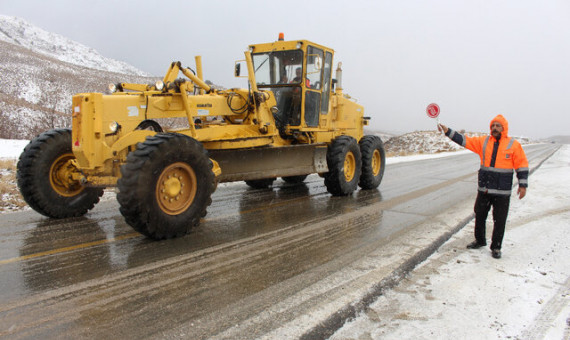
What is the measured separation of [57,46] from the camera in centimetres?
9681

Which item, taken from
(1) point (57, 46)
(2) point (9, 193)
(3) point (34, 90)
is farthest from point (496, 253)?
(1) point (57, 46)

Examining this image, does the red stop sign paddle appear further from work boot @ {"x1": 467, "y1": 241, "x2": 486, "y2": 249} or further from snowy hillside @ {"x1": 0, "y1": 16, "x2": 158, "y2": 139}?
snowy hillside @ {"x1": 0, "y1": 16, "x2": 158, "y2": 139}

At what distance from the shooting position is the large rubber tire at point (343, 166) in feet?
26.1

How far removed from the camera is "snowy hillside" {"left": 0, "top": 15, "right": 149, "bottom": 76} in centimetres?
8862

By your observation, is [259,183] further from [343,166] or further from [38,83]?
[38,83]

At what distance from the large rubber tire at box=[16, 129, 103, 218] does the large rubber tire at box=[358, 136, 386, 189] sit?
216 inches

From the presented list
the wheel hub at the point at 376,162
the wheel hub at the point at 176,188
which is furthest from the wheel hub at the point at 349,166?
the wheel hub at the point at 176,188

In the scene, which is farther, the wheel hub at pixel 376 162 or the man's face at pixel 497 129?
the wheel hub at pixel 376 162

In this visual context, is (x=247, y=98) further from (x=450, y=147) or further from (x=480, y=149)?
(x=450, y=147)

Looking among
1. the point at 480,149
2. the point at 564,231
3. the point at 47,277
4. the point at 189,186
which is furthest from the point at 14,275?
the point at 564,231

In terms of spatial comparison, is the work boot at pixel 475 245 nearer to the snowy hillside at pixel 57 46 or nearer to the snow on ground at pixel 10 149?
the snow on ground at pixel 10 149

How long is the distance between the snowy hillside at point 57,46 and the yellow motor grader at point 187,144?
86.0 meters

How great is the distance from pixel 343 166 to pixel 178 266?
15.5ft

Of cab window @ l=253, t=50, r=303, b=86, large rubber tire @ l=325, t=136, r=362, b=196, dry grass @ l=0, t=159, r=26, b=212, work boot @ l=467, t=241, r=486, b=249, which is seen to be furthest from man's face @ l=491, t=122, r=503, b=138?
dry grass @ l=0, t=159, r=26, b=212
